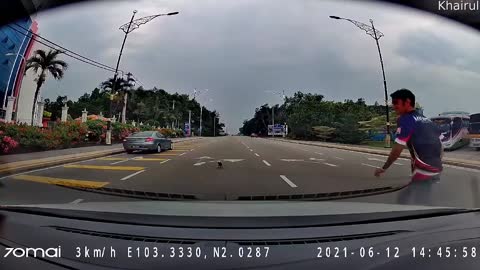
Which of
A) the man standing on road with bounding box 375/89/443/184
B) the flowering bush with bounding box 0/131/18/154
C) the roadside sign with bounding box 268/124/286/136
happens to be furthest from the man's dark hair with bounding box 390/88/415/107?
the roadside sign with bounding box 268/124/286/136

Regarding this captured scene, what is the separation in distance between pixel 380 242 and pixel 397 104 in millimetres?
1423

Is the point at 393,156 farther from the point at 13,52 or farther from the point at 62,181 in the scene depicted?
the point at 62,181

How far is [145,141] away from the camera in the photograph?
14.7 metres

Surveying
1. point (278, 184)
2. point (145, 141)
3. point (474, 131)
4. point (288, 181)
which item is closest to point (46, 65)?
point (278, 184)

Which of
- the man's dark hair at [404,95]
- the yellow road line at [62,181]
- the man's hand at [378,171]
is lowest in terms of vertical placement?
the yellow road line at [62,181]

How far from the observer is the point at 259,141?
13.9 m

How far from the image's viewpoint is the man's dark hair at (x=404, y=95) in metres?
3.97

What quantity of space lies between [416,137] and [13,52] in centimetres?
470

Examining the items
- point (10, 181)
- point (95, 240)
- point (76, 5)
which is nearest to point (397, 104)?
point (95, 240)

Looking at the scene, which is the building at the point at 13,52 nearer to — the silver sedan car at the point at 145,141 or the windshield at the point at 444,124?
the windshield at the point at 444,124

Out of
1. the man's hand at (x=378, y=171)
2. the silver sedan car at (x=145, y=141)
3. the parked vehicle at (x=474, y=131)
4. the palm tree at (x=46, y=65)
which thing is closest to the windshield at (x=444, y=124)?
the parked vehicle at (x=474, y=131)

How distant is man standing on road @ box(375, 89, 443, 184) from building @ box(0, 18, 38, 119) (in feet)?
13.5

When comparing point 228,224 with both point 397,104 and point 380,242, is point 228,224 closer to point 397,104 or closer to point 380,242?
point 380,242

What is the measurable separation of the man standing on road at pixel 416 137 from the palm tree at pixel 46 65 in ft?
13.1
